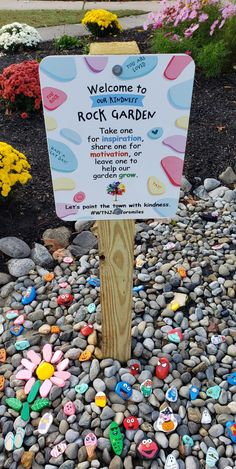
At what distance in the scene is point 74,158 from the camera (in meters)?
1.73

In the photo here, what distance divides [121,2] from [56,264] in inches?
360

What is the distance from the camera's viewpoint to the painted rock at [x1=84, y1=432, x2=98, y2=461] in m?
2.05

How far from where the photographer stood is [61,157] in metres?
1.73

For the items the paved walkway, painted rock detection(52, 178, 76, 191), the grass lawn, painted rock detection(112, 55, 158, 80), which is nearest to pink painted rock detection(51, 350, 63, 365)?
painted rock detection(52, 178, 76, 191)

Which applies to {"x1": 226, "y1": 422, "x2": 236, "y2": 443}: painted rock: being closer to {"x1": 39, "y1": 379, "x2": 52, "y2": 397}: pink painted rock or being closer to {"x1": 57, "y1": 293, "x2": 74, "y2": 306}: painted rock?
{"x1": 39, "y1": 379, "x2": 52, "y2": 397}: pink painted rock

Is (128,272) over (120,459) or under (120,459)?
over

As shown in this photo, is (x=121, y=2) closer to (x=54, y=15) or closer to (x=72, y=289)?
(x=54, y=15)

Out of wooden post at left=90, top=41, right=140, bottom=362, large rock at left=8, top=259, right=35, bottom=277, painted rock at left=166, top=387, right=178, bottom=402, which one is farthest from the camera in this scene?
large rock at left=8, top=259, right=35, bottom=277

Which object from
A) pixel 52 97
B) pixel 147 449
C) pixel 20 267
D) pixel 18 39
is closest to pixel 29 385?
pixel 147 449

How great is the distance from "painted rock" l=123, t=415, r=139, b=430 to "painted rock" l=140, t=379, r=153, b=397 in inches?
5.9

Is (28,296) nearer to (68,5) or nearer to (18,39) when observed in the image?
(18,39)

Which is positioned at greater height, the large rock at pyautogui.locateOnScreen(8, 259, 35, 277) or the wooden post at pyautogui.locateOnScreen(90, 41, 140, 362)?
the wooden post at pyautogui.locateOnScreen(90, 41, 140, 362)

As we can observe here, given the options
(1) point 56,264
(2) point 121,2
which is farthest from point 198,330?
(2) point 121,2

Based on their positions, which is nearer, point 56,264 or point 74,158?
point 74,158
